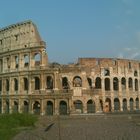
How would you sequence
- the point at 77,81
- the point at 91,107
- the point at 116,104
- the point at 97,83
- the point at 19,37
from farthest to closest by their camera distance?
the point at 97,83
the point at 116,104
the point at 19,37
the point at 77,81
the point at 91,107

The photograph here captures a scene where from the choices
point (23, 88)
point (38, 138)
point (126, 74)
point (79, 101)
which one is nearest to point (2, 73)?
point (23, 88)

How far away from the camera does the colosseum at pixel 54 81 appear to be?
124ft

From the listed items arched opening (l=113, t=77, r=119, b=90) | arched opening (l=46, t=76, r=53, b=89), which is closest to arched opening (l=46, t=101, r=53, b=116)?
arched opening (l=46, t=76, r=53, b=89)

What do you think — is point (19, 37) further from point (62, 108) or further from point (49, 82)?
point (62, 108)

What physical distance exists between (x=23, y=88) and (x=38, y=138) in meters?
20.4

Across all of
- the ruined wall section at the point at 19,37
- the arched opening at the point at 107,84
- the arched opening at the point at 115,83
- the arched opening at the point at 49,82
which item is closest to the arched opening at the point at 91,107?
the arched opening at the point at 107,84

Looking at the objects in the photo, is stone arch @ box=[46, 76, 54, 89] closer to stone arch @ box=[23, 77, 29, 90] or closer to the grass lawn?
stone arch @ box=[23, 77, 29, 90]

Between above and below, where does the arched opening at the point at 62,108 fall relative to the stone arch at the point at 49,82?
below

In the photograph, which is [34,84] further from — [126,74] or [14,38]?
[126,74]

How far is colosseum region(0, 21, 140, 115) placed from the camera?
37.8 metres

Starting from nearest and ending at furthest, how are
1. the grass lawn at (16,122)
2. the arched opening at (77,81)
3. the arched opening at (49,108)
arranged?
the grass lawn at (16,122)
the arched opening at (49,108)
the arched opening at (77,81)

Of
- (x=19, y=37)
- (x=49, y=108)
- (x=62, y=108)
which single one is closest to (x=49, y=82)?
(x=49, y=108)

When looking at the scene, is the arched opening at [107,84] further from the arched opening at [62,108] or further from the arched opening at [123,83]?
the arched opening at [62,108]

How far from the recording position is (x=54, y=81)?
37656 mm
